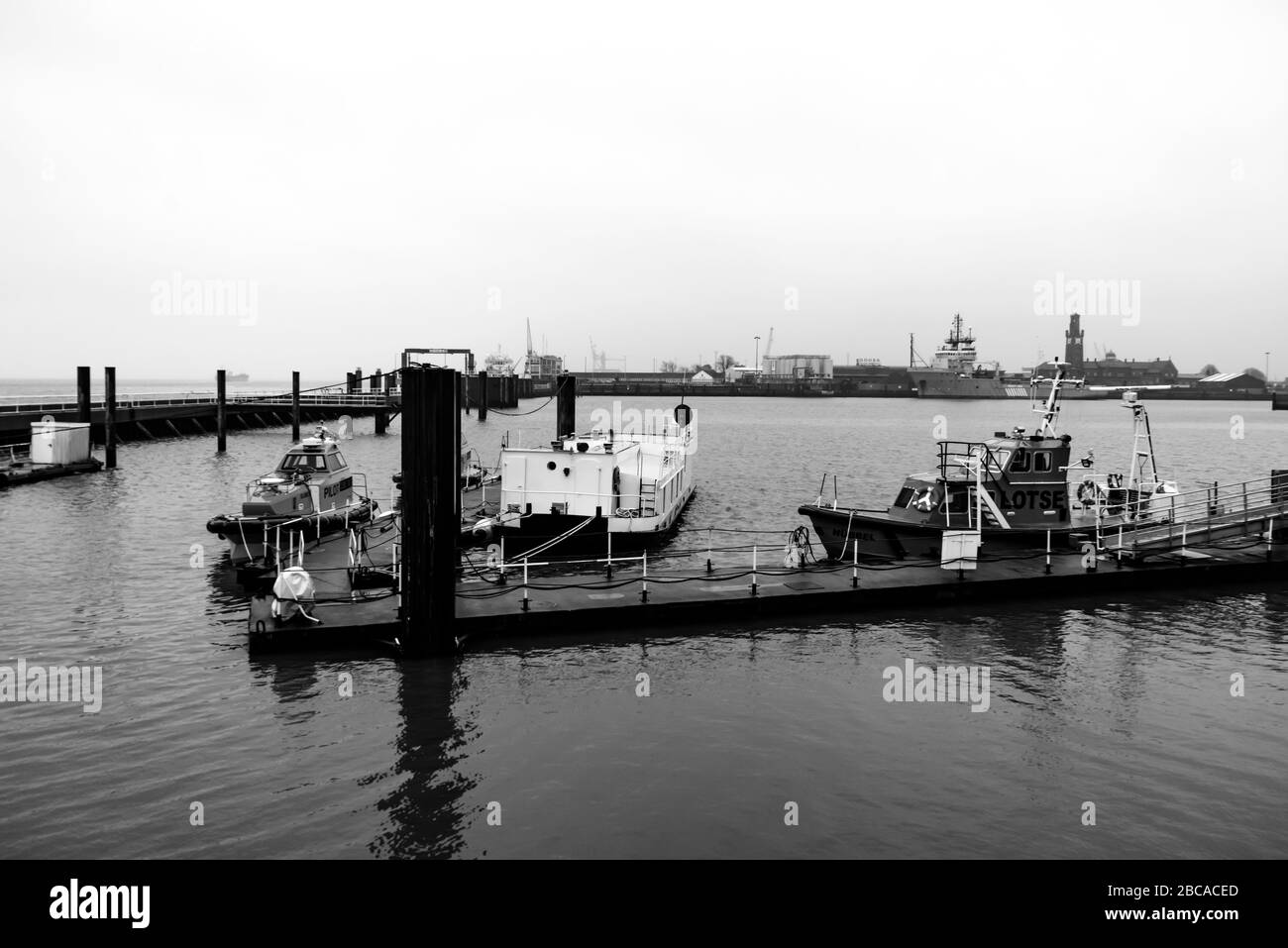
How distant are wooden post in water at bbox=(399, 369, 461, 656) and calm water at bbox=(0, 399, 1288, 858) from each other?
1.28m

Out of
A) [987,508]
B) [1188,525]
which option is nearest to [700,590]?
[987,508]

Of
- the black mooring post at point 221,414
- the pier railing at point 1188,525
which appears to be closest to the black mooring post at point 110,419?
the black mooring post at point 221,414

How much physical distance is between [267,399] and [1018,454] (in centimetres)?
9799

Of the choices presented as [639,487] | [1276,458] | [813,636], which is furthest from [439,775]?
[1276,458]

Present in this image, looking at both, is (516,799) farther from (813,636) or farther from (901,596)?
(901,596)

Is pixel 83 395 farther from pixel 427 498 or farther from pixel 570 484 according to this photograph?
pixel 427 498

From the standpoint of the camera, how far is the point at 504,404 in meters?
155

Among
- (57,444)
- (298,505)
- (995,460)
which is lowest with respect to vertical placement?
(298,505)

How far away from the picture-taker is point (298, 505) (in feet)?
102

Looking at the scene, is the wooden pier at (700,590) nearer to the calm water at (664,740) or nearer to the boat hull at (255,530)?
the calm water at (664,740)

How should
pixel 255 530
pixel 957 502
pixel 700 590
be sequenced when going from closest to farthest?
pixel 700 590 < pixel 255 530 < pixel 957 502

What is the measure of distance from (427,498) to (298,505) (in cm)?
1510

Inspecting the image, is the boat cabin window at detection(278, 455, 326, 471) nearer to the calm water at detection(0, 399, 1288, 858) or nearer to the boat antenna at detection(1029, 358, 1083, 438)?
the calm water at detection(0, 399, 1288, 858)

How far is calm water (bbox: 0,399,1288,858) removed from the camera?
12219mm
